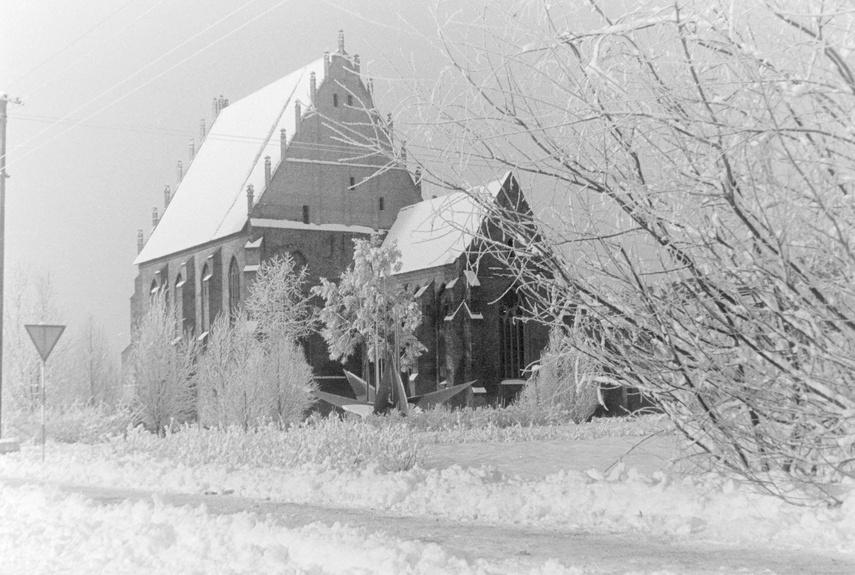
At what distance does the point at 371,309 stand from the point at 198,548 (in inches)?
1286

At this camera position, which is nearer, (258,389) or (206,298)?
(258,389)

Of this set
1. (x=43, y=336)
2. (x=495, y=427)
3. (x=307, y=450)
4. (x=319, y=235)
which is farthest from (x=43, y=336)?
(x=319, y=235)

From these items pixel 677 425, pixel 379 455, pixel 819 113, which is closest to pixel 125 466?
pixel 379 455

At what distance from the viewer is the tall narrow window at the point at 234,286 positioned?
44312 mm

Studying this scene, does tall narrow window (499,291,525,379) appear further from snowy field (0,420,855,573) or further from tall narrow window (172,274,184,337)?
snowy field (0,420,855,573)

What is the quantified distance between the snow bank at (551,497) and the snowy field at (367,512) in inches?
0.8

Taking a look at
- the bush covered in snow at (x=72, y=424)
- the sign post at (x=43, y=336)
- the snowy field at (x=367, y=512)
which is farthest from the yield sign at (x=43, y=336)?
the bush covered in snow at (x=72, y=424)

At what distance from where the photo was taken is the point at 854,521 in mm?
7312

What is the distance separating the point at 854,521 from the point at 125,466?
456 inches

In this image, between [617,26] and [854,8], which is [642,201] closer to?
[617,26]

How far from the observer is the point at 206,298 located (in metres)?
46.4

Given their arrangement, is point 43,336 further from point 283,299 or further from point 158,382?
point 283,299

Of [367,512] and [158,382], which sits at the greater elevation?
[158,382]

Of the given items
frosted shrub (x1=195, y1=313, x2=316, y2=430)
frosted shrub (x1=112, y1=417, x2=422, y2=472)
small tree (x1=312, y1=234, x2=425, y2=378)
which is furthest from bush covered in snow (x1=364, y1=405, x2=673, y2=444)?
small tree (x1=312, y1=234, x2=425, y2=378)
